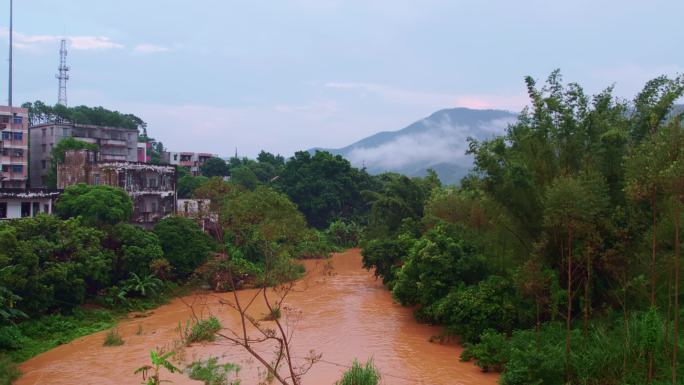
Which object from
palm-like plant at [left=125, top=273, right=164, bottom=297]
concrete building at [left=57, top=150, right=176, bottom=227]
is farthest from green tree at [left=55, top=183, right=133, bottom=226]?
concrete building at [left=57, top=150, right=176, bottom=227]

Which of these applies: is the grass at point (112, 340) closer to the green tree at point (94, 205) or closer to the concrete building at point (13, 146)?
the green tree at point (94, 205)

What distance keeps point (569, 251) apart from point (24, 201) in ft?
67.0

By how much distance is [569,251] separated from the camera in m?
9.48

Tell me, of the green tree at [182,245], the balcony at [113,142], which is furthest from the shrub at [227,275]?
the balcony at [113,142]

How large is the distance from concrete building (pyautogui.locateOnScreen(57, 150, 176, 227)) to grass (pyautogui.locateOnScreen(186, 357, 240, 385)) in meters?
14.3

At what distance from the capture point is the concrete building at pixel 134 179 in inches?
995

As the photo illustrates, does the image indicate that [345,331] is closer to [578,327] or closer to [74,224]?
[578,327]

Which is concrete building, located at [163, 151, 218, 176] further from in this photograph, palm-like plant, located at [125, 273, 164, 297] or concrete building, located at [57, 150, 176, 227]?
palm-like plant, located at [125, 273, 164, 297]

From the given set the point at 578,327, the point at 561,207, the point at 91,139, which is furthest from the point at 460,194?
the point at 91,139

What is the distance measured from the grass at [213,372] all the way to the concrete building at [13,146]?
24.7m

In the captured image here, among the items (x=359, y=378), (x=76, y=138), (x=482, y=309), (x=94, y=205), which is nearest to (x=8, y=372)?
(x=359, y=378)

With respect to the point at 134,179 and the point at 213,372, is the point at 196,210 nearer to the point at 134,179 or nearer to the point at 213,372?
the point at 134,179

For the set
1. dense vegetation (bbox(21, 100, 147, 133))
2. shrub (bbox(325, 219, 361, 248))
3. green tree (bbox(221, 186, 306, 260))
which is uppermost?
dense vegetation (bbox(21, 100, 147, 133))

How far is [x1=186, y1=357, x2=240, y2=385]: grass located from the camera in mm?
11172
